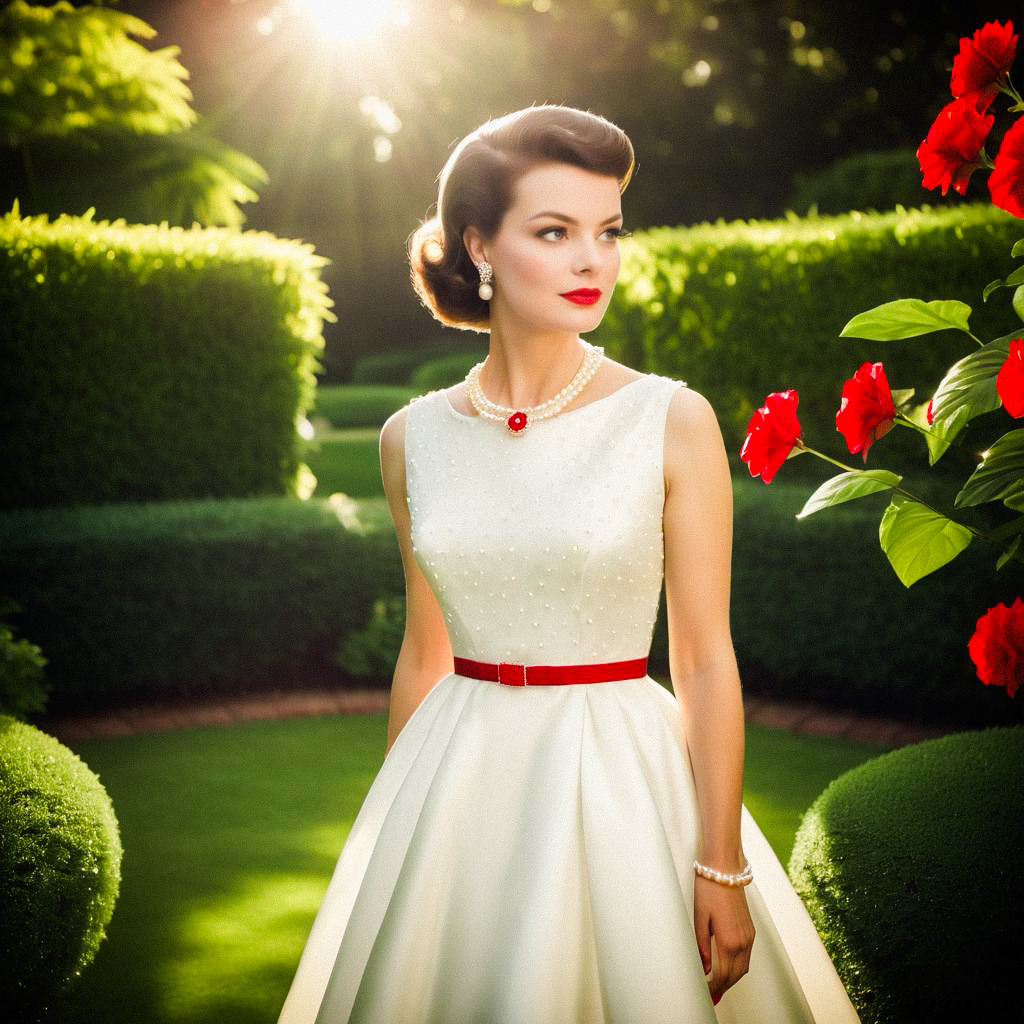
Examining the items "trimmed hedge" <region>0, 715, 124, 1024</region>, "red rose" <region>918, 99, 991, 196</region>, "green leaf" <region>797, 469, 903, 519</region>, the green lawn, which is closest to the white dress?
"green leaf" <region>797, 469, 903, 519</region>

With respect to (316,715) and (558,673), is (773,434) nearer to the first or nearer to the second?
(558,673)

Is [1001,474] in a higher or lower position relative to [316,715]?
higher

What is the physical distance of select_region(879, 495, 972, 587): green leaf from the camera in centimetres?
230

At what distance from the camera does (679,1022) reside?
2.02m

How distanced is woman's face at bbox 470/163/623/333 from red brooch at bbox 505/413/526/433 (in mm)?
198

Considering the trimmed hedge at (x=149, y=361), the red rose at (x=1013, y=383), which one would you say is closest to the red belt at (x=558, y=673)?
the red rose at (x=1013, y=383)

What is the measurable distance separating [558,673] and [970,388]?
38.3 inches

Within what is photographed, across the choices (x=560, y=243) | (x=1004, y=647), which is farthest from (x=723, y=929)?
(x=560, y=243)

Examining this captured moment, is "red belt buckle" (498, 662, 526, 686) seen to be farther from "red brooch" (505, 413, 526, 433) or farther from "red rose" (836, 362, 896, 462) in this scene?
"red rose" (836, 362, 896, 462)

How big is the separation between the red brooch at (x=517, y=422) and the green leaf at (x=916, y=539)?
75 cm

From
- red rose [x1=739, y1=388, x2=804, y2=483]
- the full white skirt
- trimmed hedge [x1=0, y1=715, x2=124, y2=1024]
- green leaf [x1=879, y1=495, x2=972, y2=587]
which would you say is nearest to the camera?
the full white skirt

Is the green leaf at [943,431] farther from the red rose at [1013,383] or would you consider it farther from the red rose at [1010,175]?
the red rose at [1010,175]

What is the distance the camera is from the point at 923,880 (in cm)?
290

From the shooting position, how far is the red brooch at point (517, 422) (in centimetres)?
244
